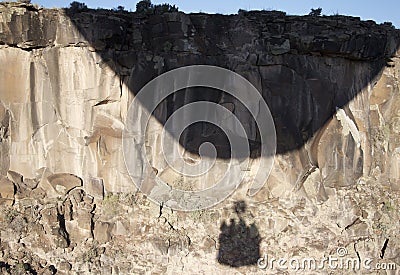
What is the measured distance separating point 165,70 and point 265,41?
10.1 feet

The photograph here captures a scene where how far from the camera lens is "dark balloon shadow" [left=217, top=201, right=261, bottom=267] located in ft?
37.5

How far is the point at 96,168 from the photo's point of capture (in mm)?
12344

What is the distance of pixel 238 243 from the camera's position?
11.8m

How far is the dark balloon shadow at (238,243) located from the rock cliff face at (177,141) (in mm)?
33

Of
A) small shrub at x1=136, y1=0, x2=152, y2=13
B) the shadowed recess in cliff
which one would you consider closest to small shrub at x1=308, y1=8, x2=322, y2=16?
the shadowed recess in cliff

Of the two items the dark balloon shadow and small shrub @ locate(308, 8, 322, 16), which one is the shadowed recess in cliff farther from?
the dark balloon shadow

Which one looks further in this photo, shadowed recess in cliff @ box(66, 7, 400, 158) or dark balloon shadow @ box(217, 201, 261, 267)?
shadowed recess in cliff @ box(66, 7, 400, 158)

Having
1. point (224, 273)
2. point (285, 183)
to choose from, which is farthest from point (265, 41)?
point (224, 273)

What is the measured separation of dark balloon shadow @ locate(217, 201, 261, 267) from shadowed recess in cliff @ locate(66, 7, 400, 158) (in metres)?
2.04

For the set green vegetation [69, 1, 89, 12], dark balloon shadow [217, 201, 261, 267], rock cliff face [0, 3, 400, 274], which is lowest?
dark balloon shadow [217, 201, 261, 267]

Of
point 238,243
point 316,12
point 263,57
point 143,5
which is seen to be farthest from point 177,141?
point 316,12

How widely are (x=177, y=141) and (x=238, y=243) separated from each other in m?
3.32

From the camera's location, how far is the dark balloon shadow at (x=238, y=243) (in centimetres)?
1142

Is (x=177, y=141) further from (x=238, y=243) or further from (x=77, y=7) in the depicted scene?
(x=77, y=7)
